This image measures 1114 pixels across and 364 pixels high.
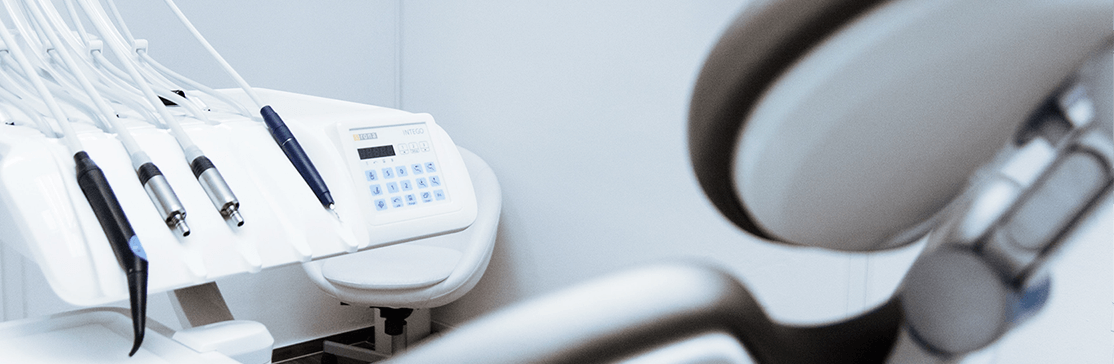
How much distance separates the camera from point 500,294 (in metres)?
1.94

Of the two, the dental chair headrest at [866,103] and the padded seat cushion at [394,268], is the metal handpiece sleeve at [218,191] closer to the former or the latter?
the dental chair headrest at [866,103]

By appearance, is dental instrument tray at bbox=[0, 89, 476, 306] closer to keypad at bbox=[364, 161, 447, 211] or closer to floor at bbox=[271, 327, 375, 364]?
keypad at bbox=[364, 161, 447, 211]

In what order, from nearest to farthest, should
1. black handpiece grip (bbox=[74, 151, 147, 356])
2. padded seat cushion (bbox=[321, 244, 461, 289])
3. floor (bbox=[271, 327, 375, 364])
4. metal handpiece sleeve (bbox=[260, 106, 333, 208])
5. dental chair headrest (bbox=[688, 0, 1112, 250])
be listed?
dental chair headrest (bbox=[688, 0, 1112, 250]) < black handpiece grip (bbox=[74, 151, 147, 356]) < metal handpiece sleeve (bbox=[260, 106, 333, 208]) < padded seat cushion (bbox=[321, 244, 461, 289]) < floor (bbox=[271, 327, 375, 364])

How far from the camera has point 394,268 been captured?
1678mm

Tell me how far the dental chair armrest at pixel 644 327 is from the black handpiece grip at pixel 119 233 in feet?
1.49

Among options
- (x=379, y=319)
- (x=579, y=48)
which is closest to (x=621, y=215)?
(x=579, y=48)

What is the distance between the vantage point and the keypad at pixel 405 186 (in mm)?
667

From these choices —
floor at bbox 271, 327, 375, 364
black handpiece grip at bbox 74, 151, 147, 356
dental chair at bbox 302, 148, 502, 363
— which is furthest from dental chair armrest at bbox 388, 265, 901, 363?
floor at bbox 271, 327, 375, 364

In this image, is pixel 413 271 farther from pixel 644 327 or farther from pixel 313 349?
pixel 644 327

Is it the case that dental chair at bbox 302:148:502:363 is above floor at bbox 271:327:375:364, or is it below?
above

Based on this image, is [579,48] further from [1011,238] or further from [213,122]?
[1011,238]

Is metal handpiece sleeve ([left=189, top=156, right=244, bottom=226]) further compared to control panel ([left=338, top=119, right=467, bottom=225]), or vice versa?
control panel ([left=338, top=119, right=467, bottom=225])

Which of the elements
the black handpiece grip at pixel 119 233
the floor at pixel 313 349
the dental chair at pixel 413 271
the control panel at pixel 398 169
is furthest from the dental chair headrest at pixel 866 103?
the floor at pixel 313 349

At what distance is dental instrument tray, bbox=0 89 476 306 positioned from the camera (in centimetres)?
50
